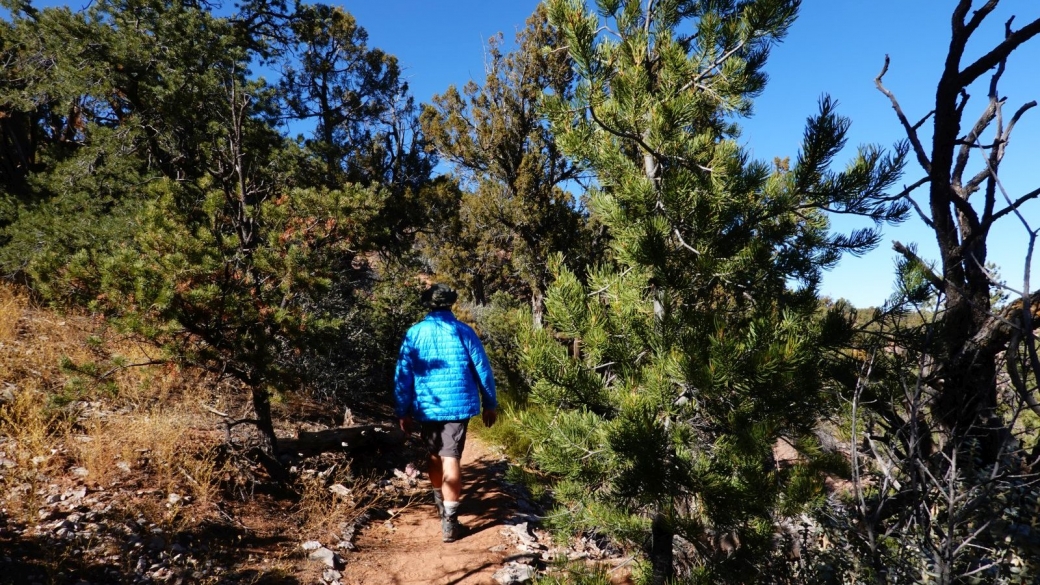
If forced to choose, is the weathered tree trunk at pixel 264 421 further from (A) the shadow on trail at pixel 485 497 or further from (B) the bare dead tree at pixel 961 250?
(B) the bare dead tree at pixel 961 250

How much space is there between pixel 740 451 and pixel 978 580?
2.90ft

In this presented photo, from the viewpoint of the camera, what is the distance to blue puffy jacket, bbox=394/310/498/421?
3943 mm

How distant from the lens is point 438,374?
13.0 feet

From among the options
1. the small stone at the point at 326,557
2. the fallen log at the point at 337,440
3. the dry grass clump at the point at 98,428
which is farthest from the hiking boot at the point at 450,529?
the dry grass clump at the point at 98,428

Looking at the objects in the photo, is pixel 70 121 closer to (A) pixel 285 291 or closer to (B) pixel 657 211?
(A) pixel 285 291

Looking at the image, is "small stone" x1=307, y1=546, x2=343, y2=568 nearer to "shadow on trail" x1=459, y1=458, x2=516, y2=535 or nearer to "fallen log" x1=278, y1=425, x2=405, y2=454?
"shadow on trail" x1=459, y1=458, x2=516, y2=535

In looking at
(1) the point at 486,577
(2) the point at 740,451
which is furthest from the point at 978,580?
(1) the point at 486,577

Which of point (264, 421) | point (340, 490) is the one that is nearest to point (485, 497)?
point (340, 490)

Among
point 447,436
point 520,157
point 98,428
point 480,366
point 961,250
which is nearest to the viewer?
point 961,250

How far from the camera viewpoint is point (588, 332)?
2.74 meters

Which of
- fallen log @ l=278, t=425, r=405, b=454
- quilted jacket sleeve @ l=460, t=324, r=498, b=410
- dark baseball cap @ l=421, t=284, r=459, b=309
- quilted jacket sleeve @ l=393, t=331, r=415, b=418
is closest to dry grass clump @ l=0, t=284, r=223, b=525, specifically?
fallen log @ l=278, t=425, r=405, b=454

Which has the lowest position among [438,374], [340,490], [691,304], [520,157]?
[340,490]

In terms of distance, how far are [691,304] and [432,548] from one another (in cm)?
274

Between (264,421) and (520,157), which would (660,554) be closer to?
(264,421)
